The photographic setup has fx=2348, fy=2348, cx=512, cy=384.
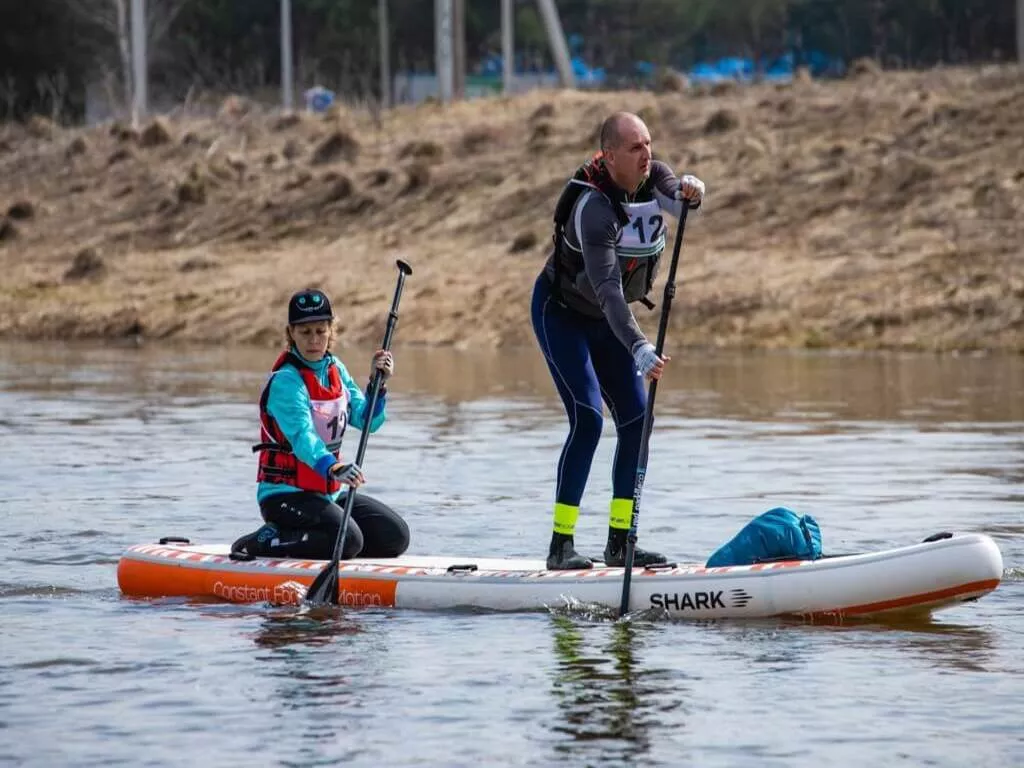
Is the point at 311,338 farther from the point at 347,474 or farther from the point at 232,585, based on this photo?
the point at 232,585

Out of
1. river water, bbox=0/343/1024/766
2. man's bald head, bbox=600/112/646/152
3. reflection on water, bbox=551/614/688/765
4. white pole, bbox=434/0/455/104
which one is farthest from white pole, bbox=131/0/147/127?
reflection on water, bbox=551/614/688/765

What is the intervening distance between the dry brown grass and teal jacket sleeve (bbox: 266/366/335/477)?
668 inches

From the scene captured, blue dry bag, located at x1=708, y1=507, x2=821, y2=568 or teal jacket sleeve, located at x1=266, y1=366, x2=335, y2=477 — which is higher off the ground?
teal jacket sleeve, located at x1=266, y1=366, x2=335, y2=477

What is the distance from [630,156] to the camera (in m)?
9.86

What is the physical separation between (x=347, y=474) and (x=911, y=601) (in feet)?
7.86

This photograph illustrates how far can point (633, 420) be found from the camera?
10375mm

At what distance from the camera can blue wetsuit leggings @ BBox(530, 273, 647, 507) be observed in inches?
404

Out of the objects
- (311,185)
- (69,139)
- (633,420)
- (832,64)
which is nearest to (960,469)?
(633,420)

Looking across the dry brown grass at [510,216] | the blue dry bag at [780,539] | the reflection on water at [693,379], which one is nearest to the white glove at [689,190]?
the blue dry bag at [780,539]

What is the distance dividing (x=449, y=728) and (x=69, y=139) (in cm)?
3966

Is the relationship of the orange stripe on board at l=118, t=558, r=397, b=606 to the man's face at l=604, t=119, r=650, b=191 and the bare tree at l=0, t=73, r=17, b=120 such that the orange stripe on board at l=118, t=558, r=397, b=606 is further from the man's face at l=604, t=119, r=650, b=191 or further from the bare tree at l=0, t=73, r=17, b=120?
the bare tree at l=0, t=73, r=17, b=120

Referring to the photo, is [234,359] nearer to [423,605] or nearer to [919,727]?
[423,605]

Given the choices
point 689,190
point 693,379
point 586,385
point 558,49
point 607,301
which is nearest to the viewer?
point 607,301

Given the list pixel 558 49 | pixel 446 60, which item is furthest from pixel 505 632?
pixel 558 49
